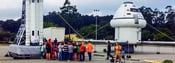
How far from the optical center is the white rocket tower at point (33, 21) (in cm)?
3325

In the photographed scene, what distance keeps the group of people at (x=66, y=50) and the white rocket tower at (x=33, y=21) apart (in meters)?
3.15

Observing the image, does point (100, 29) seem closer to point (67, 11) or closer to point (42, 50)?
point (67, 11)

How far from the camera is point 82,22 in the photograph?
123062 millimetres

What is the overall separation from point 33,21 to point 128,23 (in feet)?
71.6

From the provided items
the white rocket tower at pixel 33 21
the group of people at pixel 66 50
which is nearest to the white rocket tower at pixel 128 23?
the white rocket tower at pixel 33 21

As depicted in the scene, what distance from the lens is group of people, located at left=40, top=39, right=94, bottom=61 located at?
2861 centimetres

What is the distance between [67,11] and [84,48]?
94.9 m

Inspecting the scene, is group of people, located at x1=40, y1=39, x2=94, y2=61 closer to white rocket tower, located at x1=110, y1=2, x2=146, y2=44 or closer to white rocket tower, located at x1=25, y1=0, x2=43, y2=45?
white rocket tower, located at x1=25, y1=0, x2=43, y2=45

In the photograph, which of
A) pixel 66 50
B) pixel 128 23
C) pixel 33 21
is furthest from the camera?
pixel 128 23

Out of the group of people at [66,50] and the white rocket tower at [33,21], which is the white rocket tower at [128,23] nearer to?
the white rocket tower at [33,21]

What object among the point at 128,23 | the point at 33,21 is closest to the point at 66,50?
the point at 33,21

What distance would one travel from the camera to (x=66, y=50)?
94.3ft

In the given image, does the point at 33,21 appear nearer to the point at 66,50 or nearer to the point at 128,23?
the point at 66,50

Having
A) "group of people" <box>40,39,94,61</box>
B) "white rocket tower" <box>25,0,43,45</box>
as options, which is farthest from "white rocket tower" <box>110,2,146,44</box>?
"group of people" <box>40,39,94,61</box>
